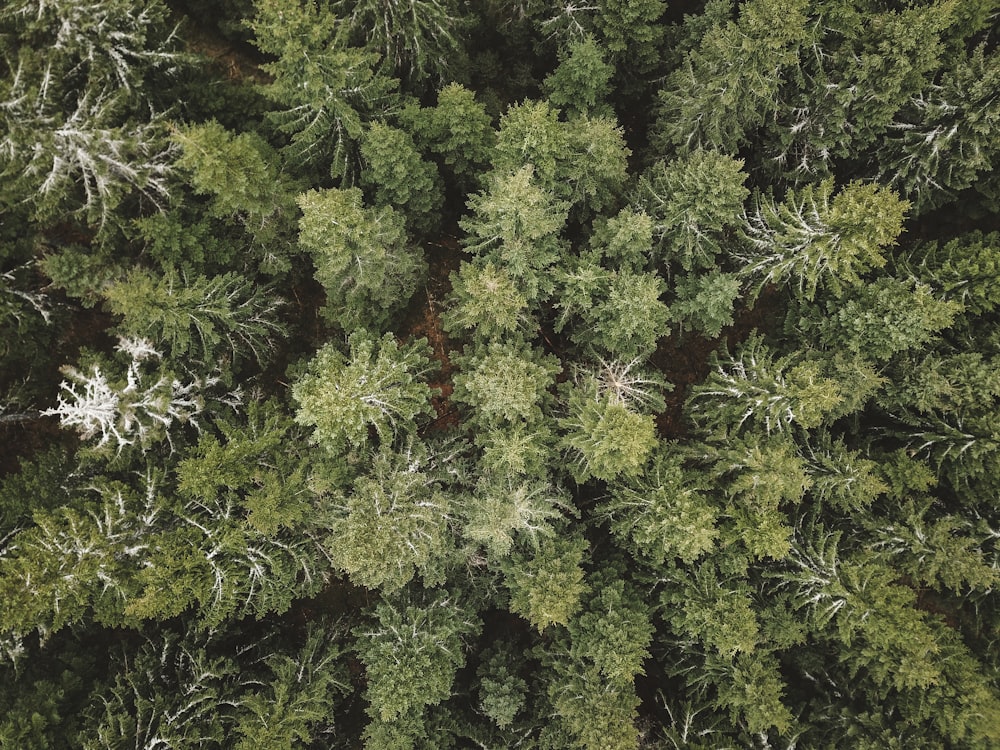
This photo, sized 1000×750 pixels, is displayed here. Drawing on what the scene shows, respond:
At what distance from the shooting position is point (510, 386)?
14.7 metres

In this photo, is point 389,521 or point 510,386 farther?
point 510,386

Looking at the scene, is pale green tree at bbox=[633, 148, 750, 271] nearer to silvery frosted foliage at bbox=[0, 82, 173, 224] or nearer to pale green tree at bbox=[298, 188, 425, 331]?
pale green tree at bbox=[298, 188, 425, 331]

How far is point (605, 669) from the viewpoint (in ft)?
49.2

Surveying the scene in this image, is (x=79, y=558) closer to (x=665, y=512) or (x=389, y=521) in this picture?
(x=389, y=521)

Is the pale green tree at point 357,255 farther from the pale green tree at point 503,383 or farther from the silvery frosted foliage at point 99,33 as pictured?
the silvery frosted foliage at point 99,33

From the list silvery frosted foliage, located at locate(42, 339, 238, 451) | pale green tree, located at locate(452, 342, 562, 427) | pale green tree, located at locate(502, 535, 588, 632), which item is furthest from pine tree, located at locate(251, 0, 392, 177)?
pale green tree, located at locate(502, 535, 588, 632)

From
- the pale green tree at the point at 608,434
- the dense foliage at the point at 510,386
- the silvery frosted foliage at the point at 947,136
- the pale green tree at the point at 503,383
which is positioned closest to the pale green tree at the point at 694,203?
the dense foliage at the point at 510,386

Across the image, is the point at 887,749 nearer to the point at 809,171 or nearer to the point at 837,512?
the point at 837,512

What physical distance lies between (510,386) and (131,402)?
403 inches

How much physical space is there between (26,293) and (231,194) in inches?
346

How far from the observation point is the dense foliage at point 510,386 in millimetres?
14305

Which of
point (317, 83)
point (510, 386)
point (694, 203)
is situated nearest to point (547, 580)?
point (510, 386)

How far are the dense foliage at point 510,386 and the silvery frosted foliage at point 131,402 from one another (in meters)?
0.11

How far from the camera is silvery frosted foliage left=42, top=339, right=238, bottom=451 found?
14383 millimetres
